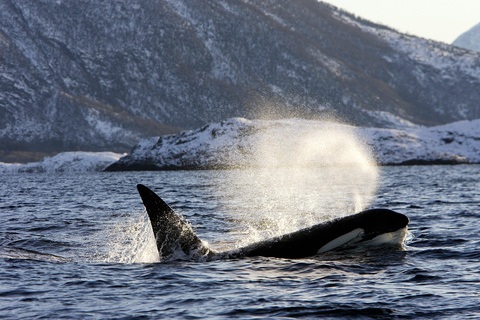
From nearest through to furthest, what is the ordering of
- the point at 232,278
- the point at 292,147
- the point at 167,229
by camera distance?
the point at 232,278
the point at 167,229
the point at 292,147

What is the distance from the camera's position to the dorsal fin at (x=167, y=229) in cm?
1273

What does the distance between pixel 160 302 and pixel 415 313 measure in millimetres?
4359

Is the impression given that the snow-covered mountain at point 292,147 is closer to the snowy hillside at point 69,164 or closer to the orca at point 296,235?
the snowy hillside at point 69,164

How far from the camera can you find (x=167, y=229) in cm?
1291

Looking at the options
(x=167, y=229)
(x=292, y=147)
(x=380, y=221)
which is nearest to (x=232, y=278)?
(x=167, y=229)

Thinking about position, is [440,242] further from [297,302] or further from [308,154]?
[308,154]

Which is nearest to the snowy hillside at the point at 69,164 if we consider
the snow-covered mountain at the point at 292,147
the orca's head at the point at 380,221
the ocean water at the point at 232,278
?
the snow-covered mountain at the point at 292,147

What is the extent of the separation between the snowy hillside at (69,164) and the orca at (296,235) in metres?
118

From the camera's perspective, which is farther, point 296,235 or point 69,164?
point 69,164

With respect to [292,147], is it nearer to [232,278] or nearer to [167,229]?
[167,229]

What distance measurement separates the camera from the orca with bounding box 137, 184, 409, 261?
12711mm

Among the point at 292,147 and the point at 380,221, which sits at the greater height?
the point at 292,147

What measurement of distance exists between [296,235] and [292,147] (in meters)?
106

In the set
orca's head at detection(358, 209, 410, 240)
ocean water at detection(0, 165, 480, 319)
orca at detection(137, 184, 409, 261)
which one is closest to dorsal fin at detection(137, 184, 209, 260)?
orca at detection(137, 184, 409, 261)
